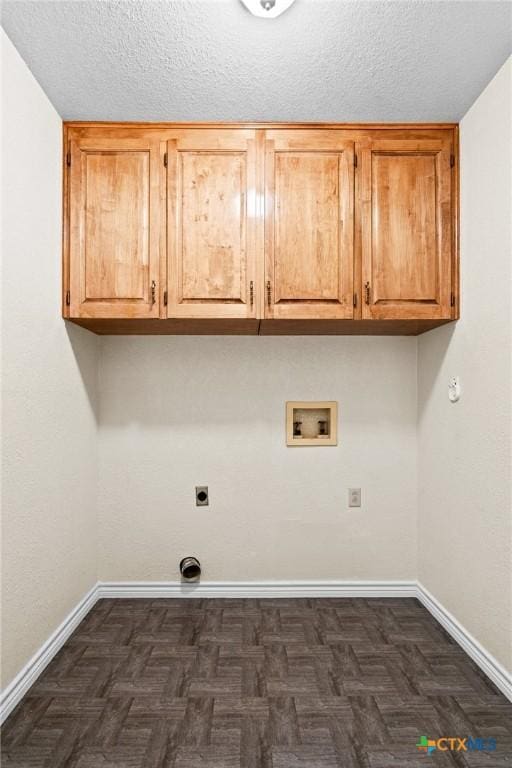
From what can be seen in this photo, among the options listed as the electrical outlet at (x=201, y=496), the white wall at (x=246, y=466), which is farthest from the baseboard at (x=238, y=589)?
the electrical outlet at (x=201, y=496)

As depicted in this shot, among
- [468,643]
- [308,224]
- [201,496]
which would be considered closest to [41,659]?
[201,496]

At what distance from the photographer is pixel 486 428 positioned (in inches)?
75.9

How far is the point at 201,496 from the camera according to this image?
8.66ft

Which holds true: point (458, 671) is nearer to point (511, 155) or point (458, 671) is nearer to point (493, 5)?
point (511, 155)

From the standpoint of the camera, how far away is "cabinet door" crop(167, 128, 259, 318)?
2.17 meters

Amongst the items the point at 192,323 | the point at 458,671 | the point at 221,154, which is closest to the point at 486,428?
the point at 458,671

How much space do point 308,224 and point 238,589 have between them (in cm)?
202

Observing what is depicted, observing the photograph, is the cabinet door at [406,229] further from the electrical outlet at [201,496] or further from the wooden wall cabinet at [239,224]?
the electrical outlet at [201,496]

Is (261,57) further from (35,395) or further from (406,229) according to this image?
(35,395)

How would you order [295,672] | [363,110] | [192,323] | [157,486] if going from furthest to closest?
[157,486]
[192,323]
[363,110]
[295,672]

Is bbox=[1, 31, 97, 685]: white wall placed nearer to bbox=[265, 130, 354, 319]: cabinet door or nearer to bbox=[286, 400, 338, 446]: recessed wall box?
bbox=[265, 130, 354, 319]: cabinet door

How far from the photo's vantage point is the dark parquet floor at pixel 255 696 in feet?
4.85

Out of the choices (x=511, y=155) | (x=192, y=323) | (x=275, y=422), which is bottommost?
(x=275, y=422)

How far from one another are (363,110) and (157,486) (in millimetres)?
2203
